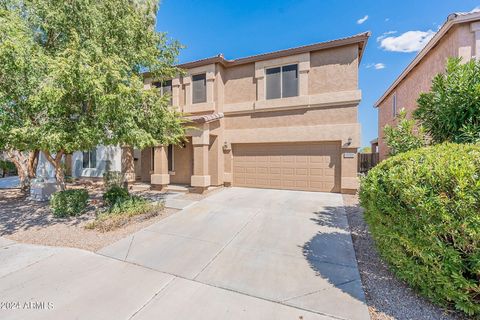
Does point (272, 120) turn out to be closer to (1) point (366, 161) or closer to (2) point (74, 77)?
(2) point (74, 77)

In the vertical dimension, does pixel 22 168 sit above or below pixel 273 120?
below

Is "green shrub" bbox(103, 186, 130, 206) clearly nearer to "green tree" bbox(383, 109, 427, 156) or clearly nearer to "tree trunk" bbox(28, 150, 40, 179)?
"tree trunk" bbox(28, 150, 40, 179)

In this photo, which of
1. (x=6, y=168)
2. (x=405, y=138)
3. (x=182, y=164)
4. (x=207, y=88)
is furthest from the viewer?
(x=6, y=168)

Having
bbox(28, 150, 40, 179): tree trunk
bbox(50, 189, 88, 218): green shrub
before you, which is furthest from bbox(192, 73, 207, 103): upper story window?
bbox(28, 150, 40, 179): tree trunk

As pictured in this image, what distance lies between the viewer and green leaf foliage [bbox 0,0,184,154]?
4.94m

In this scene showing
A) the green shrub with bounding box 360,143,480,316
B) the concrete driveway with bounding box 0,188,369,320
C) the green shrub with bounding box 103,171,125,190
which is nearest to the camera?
the green shrub with bounding box 360,143,480,316

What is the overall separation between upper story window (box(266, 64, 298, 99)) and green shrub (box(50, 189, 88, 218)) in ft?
29.5

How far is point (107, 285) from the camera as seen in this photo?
11.2 feet

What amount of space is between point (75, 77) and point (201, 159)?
588 centimetres

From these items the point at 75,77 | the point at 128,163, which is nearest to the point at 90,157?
the point at 128,163

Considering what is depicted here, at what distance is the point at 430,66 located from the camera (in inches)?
388


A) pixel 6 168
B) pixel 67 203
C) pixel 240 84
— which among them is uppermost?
pixel 240 84

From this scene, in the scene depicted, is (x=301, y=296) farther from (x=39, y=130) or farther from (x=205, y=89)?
(x=205, y=89)

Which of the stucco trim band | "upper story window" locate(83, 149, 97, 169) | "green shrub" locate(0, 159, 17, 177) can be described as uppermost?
the stucco trim band
